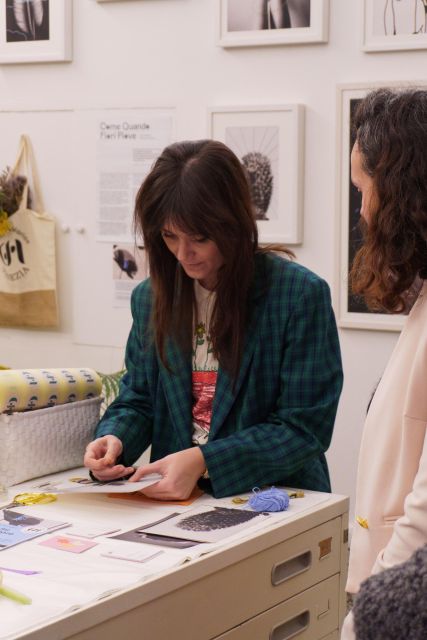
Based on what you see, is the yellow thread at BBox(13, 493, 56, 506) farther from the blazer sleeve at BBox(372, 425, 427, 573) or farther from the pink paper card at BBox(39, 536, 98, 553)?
the blazer sleeve at BBox(372, 425, 427, 573)

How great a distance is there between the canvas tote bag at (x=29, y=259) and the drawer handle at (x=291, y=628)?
2543 millimetres

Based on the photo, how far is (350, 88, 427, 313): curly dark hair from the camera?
1.61 meters

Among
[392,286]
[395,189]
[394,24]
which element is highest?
[394,24]

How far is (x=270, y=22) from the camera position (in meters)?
3.92

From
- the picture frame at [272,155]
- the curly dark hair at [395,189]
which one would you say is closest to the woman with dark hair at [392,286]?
the curly dark hair at [395,189]

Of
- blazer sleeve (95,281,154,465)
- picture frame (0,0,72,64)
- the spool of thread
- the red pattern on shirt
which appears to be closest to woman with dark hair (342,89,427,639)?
the red pattern on shirt

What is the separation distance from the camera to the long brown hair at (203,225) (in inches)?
88.1

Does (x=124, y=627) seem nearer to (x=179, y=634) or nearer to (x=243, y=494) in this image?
(x=179, y=634)

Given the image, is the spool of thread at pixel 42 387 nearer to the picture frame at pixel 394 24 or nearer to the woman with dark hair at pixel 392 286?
the woman with dark hair at pixel 392 286

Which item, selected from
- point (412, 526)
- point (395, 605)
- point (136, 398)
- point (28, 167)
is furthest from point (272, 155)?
point (395, 605)

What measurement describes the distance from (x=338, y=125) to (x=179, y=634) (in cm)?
241

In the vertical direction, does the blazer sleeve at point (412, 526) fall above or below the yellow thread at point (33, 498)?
above

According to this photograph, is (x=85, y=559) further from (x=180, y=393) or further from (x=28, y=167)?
(x=28, y=167)

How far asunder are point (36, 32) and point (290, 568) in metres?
2.98
